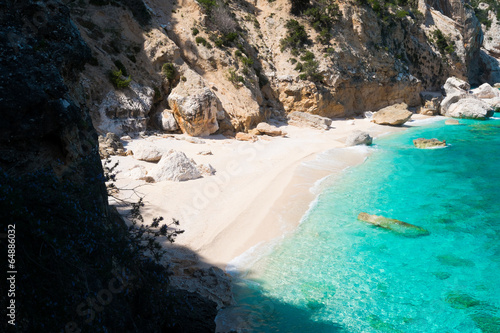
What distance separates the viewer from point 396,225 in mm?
11750

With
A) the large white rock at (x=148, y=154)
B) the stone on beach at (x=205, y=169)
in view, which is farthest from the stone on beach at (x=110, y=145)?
Result: the stone on beach at (x=205, y=169)

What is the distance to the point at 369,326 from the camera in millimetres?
7402

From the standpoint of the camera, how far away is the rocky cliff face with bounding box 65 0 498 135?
19.9 metres

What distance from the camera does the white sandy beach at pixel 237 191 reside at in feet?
34.8

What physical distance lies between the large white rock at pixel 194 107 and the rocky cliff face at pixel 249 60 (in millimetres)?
67

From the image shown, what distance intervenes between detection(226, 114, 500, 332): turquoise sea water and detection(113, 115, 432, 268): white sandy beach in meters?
1.04

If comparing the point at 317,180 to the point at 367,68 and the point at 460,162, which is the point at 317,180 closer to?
the point at 460,162

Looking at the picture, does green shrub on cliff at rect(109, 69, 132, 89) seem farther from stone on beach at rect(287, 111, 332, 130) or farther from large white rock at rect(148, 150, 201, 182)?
stone on beach at rect(287, 111, 332, 130)

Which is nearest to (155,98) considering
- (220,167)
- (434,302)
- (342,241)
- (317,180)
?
(220,167)

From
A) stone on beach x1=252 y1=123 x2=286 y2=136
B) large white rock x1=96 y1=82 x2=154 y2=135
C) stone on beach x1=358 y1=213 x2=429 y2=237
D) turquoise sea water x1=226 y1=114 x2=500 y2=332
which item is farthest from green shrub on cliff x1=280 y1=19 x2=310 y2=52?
stone on beach x1=358 y1=213 x2=429 y2=237

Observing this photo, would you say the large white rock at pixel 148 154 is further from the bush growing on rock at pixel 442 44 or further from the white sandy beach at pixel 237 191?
the bush growing on rock at pixel 442 44

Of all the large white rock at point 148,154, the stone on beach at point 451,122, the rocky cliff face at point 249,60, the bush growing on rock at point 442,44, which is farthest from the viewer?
the bush growing on rock at point 442,44

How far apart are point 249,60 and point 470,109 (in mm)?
26892

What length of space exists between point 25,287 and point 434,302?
8772mm
